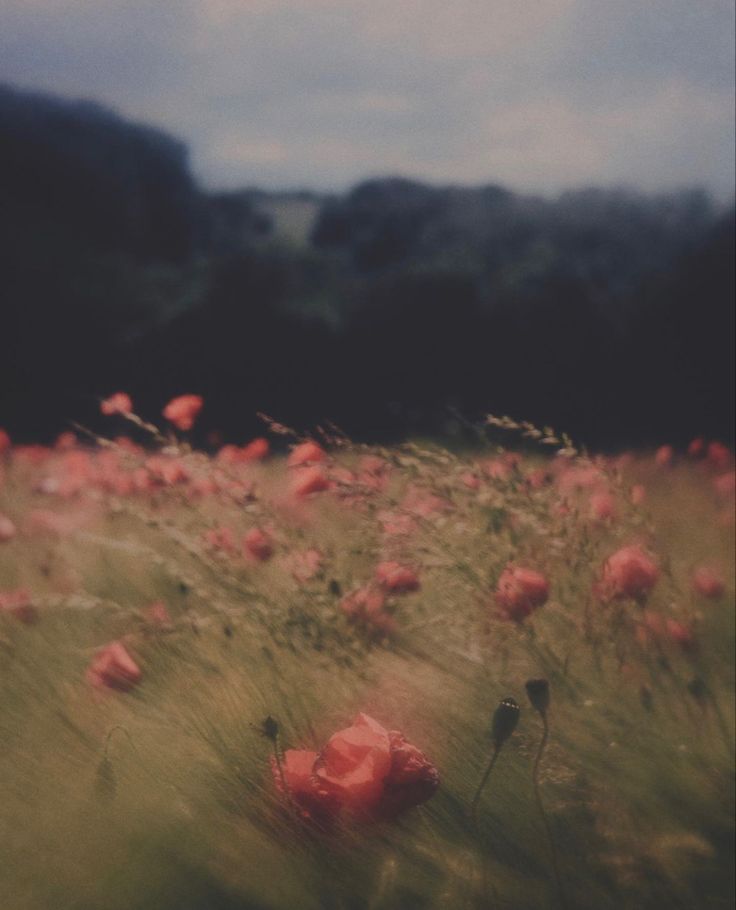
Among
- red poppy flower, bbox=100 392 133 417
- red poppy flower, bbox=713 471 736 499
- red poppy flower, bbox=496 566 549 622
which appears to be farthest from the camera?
red poppy flower, bbox=713 471 736 499

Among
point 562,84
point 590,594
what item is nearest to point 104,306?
point 562,84

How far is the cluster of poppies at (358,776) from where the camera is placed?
0.57 m

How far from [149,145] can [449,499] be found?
0.89 meters

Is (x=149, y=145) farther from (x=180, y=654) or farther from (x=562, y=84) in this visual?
(x=180, y=654)

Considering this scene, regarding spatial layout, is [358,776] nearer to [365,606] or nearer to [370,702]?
[370,702]

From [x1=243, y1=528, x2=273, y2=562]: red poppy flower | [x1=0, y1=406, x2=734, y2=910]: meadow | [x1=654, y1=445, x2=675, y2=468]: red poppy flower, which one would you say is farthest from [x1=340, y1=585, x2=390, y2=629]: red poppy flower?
[x1=654, y1=445, x2=675, y2=468]: red poppy flower

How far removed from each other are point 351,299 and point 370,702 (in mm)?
1530

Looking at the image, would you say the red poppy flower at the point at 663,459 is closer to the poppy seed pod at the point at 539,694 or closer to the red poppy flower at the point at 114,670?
the poppy seed pod at the point at 539,694

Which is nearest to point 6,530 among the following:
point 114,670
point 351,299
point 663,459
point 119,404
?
point 119,404

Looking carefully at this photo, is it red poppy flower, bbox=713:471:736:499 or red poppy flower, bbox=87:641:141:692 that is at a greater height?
red poppy flower, bbox=713:471:736:499

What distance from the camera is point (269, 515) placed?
0.87 m

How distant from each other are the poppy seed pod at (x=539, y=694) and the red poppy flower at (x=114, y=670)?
283 millimetres

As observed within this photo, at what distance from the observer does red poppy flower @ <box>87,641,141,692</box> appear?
0.67 m

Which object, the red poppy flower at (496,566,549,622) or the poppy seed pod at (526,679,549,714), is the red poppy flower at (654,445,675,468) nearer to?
the red poppy flower at (496,566,549,622)
